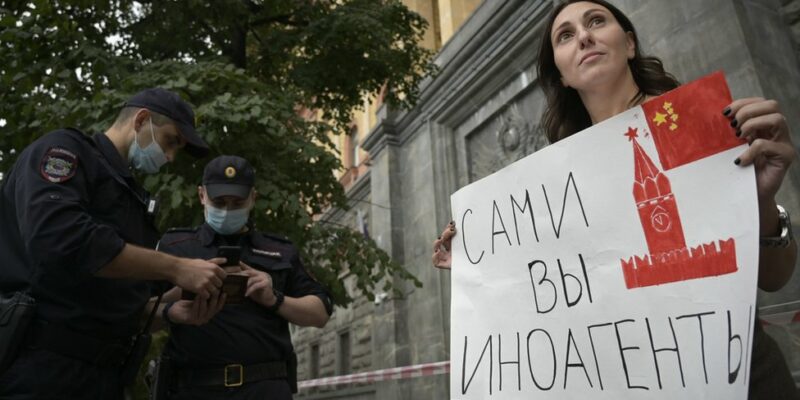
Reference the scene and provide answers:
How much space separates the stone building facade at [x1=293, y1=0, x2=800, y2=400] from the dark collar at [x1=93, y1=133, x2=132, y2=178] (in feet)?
13.5

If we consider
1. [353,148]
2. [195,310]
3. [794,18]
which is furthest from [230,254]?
[353,148]

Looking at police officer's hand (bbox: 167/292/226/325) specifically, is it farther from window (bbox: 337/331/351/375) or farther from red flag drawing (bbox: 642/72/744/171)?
window (bbox: 337/331/351/375)

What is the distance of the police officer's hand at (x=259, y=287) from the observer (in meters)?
2.22

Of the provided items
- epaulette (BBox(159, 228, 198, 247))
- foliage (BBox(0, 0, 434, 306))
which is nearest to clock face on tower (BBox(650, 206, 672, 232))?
epaulette (BBox(159, 228, 198, 247))

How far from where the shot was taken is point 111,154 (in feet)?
6.58

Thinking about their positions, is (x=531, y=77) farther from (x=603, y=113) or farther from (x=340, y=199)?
(x=603, y=113)

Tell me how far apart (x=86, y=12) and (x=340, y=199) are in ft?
12.2

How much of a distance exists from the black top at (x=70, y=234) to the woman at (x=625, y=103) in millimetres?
1074

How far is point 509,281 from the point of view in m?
1.49

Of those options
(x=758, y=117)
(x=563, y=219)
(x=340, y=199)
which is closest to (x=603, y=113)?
Answer: (x=563, y=219)

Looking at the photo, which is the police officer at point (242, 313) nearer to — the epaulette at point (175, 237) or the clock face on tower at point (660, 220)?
the epaulette at point (175, 237)

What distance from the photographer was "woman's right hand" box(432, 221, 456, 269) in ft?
5.86

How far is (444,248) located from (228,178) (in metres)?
1.23

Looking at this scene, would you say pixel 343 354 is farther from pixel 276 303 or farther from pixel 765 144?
pixel 765 144
